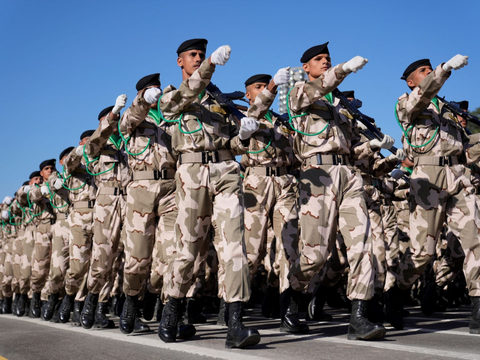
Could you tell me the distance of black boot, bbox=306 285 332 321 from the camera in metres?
6.93

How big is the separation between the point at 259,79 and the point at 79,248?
11.2 ft

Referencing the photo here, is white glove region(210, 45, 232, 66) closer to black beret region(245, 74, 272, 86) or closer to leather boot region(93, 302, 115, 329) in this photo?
black beret region(245, 74, 272, 86)

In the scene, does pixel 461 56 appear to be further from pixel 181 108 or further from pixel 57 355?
pixel 57 355

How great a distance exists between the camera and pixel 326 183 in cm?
528

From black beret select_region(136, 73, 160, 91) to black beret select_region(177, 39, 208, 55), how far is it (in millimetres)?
887

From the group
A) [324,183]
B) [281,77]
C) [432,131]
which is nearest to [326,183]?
[324,183]

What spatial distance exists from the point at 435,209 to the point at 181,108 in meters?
2.76

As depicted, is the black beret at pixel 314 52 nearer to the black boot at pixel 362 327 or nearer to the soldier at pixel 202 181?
the soldier at pixel 202 181

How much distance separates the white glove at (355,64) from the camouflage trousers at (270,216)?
2227 millimetres

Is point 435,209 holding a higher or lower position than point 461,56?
lower

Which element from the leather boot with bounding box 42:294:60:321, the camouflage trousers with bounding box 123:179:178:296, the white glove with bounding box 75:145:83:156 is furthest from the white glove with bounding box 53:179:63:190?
the camouflage trousers with bounding box 123:179:178:296

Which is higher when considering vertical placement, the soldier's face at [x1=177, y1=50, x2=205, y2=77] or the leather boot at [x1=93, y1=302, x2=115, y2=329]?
the soldier's face at [x1=177, y1=50, x2=205, y2=77]

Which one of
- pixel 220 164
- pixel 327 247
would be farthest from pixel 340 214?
pixel 220 164

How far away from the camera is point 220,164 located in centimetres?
528
